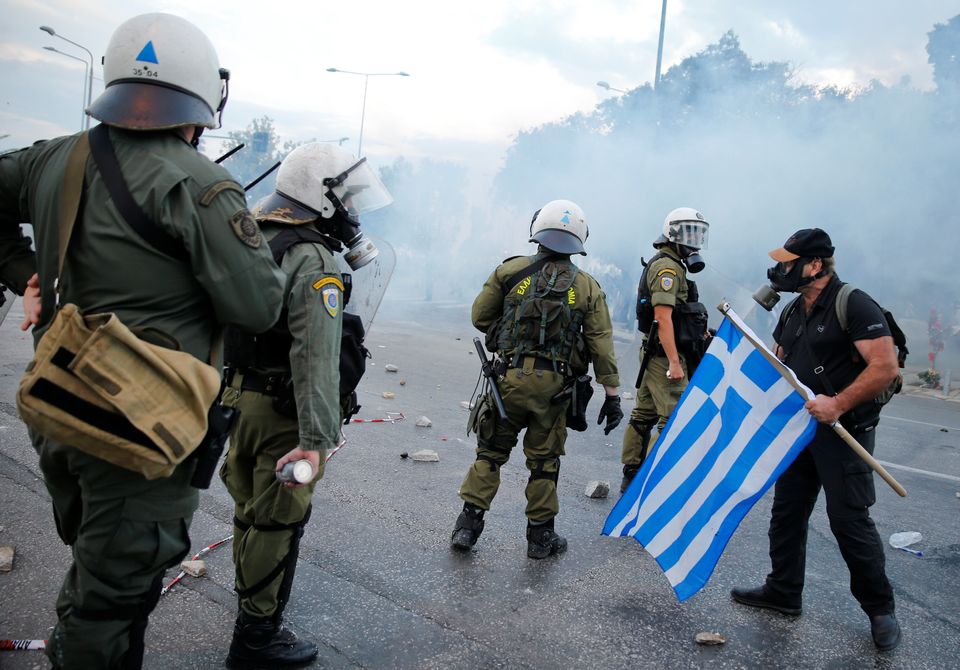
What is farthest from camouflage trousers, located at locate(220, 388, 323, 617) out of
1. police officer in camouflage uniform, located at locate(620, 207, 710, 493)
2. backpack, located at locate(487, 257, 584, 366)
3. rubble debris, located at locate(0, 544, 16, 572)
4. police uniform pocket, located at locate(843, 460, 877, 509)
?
police officer in camouflage uniform, located at locate(620, 207, 710, 493)

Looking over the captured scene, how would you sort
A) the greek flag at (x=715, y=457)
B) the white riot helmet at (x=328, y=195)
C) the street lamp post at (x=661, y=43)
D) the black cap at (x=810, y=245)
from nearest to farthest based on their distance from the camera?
1. the white riot helmet at (x=328, y=195)
2. the greek flag at (x=715, y=457)
3. the black cap at (x=810, y=245)
4. the street lamp post at (x=661, y=43)

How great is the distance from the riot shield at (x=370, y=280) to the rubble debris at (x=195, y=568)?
126cm

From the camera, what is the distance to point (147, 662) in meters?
2.54

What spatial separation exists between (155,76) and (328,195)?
853 millimetres

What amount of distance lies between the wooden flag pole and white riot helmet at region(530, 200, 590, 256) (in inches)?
36.1

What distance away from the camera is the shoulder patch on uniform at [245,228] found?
6.15 feet

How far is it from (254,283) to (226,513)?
234cm

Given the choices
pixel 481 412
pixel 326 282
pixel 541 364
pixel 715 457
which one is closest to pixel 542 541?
pixel 481 412

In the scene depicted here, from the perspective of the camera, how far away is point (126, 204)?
180 centimetres

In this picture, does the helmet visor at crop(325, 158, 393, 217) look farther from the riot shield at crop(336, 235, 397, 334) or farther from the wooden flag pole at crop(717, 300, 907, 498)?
the wooden flag pole at crop(717, 300, 907, 498)

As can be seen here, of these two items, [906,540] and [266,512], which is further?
[906,540]

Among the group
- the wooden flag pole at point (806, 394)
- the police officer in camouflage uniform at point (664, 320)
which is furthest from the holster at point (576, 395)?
the police officer in camouflage uniform at point (664, 320)

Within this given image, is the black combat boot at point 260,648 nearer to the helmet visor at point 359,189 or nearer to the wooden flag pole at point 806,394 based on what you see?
the helmet visor at point 359,189

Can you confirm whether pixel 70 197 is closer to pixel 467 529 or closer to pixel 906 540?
pixel 467 529
